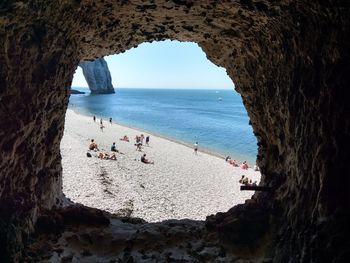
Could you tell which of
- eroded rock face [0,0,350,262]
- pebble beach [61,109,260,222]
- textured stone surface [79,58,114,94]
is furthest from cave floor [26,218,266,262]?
textured stone surface [79,58,114,94]

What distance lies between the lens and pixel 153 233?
9219mm

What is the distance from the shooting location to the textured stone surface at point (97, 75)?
156 meters

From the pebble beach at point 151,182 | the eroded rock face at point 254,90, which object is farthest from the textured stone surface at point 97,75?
the eroded rock face at point 254,90

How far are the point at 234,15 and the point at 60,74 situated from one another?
422 cm

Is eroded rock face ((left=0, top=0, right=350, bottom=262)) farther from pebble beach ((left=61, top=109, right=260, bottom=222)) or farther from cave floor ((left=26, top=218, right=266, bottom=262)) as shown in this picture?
pebble beach ((left=61, top=109, right=260, bottom=222))

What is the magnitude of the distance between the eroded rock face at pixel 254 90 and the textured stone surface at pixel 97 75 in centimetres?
14439

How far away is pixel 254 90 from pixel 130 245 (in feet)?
17.8

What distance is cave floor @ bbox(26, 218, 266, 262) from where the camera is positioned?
7852 millimetres

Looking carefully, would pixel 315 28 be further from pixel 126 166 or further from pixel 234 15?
pixel 126 166

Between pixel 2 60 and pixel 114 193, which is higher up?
pixel 2 60

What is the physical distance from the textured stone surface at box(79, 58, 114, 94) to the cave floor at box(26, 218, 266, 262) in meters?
145

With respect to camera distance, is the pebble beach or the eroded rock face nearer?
the eroded rock face

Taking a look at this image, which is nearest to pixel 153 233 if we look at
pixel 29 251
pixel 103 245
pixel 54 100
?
pixel 103 245

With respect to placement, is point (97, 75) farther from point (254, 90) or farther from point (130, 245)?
point (130, 245)
